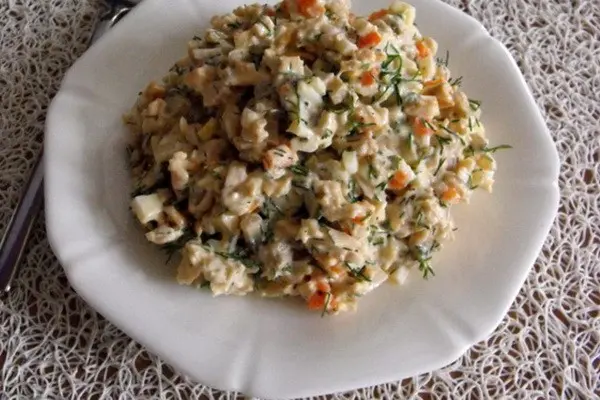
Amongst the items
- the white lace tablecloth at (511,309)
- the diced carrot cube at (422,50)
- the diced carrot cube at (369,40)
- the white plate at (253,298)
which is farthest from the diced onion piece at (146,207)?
the diced carrot cube at (422,50)

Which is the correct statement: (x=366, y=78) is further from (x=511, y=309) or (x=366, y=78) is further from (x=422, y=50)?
(x=511, y=309)

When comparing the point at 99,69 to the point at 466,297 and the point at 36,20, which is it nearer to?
the point at 36,20

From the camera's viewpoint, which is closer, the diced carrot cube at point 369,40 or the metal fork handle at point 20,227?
the diced carrot cube at point 369,40

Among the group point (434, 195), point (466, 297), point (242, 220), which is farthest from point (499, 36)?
point (242, 220)

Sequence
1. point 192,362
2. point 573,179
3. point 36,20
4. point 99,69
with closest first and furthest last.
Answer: point 192,362 → point 99,69 → point 573,179 → point 36,20

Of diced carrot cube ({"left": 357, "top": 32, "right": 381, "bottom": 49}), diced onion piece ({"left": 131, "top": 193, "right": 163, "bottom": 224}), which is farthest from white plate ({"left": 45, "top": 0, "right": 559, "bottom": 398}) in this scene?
diced carrot cube ({"left": 357, "top": 32, "right": 381, "bottom": 49})

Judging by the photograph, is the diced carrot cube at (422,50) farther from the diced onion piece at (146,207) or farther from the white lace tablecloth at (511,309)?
the diced onion piece at (146,207)

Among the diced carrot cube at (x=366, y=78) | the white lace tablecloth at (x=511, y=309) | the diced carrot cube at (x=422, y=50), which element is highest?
the diced carrot cube at (x=366, y=78)
